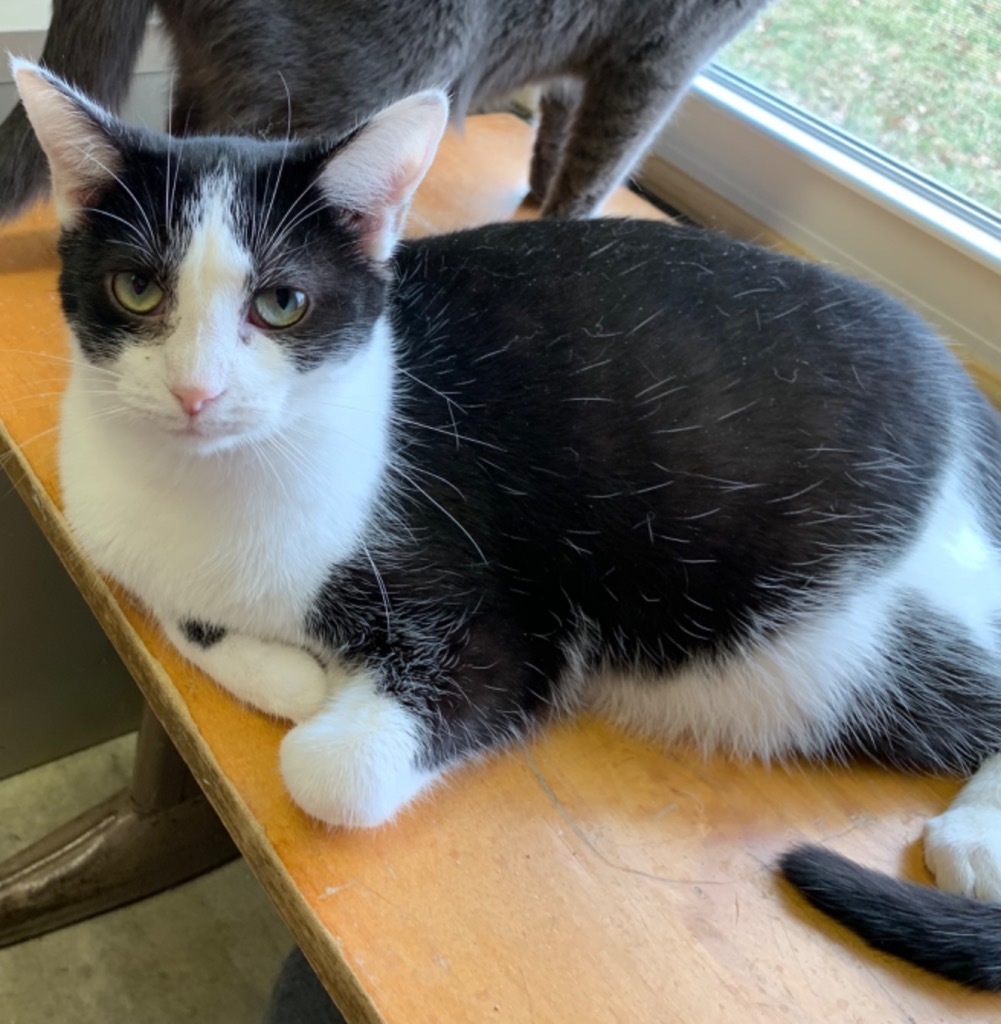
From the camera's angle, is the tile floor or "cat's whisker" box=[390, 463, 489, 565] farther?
the tile floor

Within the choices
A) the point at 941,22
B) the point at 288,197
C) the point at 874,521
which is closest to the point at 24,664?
the point at 288,197

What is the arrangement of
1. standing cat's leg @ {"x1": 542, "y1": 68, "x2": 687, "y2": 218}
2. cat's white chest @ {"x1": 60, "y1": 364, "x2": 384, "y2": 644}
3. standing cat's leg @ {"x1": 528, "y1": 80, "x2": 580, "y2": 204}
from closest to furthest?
cat's white chest @ {"x1": 60, "y1": 364, "x2": 384, "y2": 644}
standing cat's leg @ {"x1": 542, "y1": 68, "x2": 687, "y2": 218}
standing cat's leg @ {"x1": 528, "y1": 80, "x2": 580, "y2": 204}

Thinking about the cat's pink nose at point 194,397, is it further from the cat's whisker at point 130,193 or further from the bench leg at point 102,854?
the bench leg at point 102,854

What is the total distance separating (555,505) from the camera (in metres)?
0.80

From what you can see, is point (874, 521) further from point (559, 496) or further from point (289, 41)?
point (289, 41)

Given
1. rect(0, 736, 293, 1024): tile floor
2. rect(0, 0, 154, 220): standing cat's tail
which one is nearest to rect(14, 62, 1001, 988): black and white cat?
rect(0, 0, 154, 220): standing cat's tail

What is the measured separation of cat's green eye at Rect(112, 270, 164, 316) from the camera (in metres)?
0.64

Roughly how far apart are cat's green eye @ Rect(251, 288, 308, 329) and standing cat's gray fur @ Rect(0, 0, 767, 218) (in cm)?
38

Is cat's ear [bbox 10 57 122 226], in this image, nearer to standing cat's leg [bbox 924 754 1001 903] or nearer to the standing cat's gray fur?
the standing cat's gray fur

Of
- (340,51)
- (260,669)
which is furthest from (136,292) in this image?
(340,51)

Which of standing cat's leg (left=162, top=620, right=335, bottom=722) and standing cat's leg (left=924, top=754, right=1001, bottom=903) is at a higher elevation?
standing cat's leg (left=924, top=754, right=1001, bottom=903)

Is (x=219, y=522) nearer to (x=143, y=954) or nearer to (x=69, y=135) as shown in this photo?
(x=69, y=135)

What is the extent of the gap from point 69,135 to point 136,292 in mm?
101

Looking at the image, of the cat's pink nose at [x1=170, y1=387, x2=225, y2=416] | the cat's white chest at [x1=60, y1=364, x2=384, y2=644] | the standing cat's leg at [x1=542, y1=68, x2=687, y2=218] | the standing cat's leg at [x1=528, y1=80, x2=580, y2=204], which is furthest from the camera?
the standing cat's leg at [x1=528, y1=80, x2=580, y2=204]
